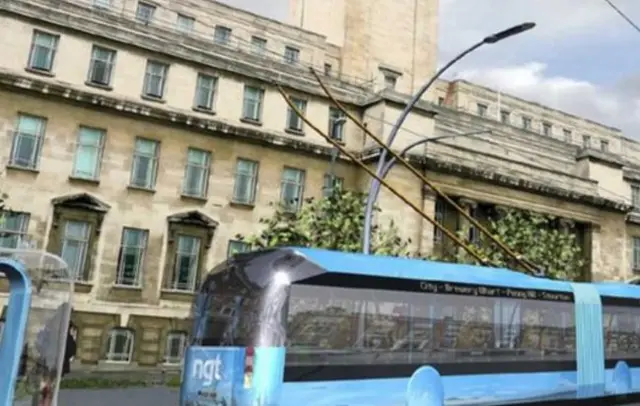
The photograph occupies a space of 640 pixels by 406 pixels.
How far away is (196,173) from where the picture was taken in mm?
27766

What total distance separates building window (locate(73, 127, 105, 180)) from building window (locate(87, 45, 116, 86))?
7.17 ft

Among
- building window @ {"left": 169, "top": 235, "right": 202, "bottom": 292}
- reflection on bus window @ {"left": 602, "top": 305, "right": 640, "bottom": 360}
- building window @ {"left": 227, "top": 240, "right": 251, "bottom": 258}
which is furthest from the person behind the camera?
building window @ {"left": 227, "top": 240, "right": 251, "bottom": 258}

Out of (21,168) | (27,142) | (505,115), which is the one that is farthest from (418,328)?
(505,115)

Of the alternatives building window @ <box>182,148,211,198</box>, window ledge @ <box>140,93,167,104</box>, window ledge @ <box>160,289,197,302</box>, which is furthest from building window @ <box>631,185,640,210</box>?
window ledge @ <box>140,93,167,104</box>

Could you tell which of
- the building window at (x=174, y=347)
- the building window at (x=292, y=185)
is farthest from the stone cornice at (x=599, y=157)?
the building window at (x=174, y=347)

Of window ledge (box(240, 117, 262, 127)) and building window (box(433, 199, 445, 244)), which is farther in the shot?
building window (box(433, 199, 445, 244))

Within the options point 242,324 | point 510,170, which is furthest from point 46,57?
point 510,170

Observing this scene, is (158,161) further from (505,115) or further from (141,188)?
(505,115)

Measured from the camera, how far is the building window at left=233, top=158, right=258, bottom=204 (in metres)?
28.5

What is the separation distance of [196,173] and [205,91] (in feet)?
13.0

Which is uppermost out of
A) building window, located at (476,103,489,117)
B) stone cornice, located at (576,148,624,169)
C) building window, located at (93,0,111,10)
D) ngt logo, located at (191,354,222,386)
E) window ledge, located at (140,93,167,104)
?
building window, located at (476,103,489,117)

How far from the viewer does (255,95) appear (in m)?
29.9

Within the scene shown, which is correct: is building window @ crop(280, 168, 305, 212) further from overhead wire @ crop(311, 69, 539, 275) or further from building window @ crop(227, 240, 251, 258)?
overhead wire @ crop(311, 69, 539, 275)

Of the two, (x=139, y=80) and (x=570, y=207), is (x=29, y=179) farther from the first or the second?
(x=570, y=207)
